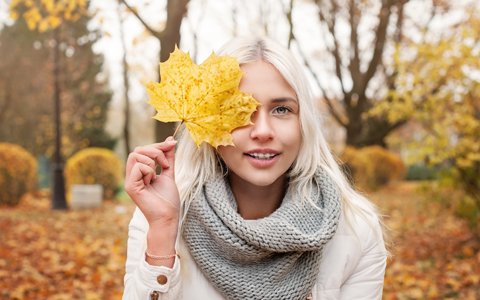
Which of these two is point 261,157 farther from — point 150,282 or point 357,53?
point 357,53

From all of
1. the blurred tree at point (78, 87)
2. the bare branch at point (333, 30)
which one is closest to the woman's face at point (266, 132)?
the bare branch at point (333, 30)

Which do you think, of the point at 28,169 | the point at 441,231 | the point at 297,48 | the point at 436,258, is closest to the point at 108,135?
the point at 28,169

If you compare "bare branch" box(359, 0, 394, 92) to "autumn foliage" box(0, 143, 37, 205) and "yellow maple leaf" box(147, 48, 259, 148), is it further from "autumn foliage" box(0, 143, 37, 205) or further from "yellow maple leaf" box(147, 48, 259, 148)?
"autumn foliage" box(0, 143, 37, 205)

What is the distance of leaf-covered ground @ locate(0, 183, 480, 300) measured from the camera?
5.15m

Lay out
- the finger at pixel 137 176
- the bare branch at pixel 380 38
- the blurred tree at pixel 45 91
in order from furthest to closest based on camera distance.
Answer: the blurred tree at pixel 45 91, the bare branch at pixel 380 38, the finger at pixel 137 176

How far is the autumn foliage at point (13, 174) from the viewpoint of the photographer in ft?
38.2

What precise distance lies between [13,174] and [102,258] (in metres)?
6.15

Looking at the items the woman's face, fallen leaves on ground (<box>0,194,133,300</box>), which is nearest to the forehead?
the woman's face

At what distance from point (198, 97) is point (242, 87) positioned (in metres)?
0.17

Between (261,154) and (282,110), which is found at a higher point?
(282,110)

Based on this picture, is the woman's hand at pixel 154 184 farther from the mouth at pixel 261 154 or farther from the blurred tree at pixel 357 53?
the blurred tree at pixel 357 53

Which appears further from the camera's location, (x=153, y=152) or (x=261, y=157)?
(x=261, y=157)

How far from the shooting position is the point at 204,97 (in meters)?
1.63

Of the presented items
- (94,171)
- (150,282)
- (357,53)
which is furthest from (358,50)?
(150,282)
